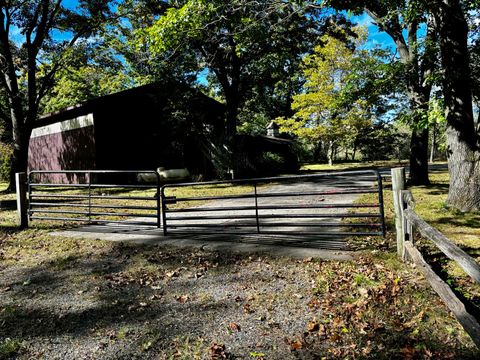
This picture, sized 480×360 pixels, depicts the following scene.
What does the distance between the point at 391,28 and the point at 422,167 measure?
5.16 meters

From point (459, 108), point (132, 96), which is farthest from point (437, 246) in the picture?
point (132, 96)

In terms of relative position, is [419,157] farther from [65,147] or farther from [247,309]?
[65,147]

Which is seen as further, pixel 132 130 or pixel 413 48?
pixel 132 130

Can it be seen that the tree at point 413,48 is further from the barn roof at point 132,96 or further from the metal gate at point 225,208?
the barn roof at point 132,96

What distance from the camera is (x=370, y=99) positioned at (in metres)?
10.8

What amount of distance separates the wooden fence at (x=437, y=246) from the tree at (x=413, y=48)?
3.78 metres

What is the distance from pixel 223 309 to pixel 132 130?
18.3 meters

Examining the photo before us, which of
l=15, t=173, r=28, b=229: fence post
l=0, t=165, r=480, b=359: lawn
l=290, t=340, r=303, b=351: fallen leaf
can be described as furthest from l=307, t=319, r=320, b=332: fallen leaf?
l=15, t=173, r=28, b=229: fence post

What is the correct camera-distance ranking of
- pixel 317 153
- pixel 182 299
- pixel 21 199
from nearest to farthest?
pixel 182 299, pixel 21 199, pixel 317 153

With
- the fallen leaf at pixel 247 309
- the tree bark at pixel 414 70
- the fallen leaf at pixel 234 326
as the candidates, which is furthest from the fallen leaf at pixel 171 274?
the tree bark at pixel 414 70

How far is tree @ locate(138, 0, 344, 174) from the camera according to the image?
9641mm

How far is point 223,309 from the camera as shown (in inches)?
141

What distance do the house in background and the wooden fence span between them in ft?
54.0

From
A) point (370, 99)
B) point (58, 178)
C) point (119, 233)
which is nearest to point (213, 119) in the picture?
point (58, 178)
